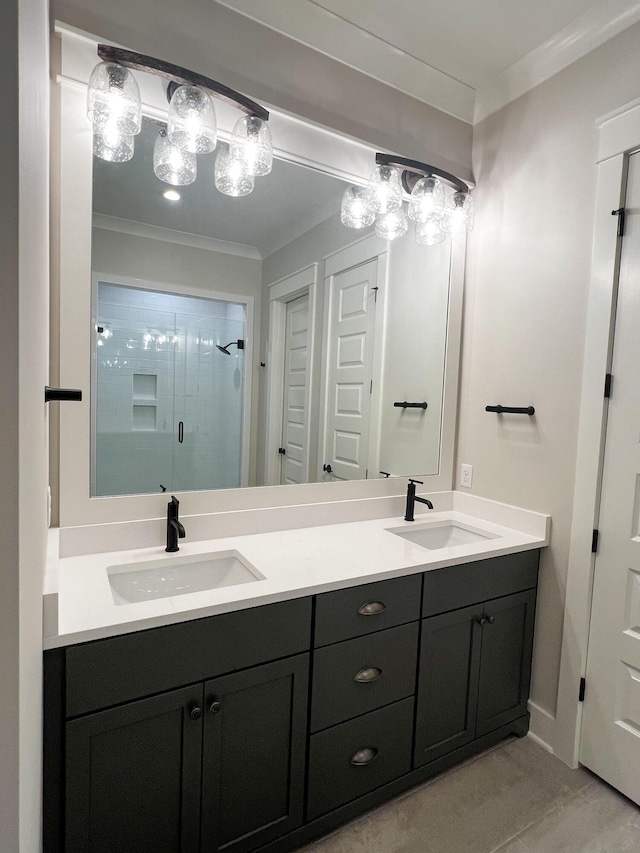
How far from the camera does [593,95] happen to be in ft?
5.65

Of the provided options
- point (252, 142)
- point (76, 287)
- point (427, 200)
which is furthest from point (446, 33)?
point (76, 287)

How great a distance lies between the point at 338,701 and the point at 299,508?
70 cm

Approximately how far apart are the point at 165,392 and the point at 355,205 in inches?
44.0

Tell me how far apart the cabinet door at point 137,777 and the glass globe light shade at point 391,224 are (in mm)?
1833

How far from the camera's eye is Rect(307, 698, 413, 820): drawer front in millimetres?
1393

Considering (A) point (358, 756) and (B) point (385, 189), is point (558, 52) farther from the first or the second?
(A) point (358, 756)

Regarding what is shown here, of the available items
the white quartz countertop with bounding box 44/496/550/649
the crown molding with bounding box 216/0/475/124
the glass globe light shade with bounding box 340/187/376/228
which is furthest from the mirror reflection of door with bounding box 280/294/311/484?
the crown molding with bounding box 216/0/475/124

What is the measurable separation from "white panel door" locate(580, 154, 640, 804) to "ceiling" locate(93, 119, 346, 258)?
1151 mm

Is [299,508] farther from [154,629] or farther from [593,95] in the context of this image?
[593,95]

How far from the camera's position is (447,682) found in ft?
5.46

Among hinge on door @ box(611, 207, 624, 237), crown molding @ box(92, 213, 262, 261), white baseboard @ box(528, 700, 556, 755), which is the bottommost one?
white baseboard @ box(528, 700, 556, 755)

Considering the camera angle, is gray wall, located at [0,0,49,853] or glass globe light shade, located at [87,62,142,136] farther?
glass globe light shade, located at [87,62,142,136]

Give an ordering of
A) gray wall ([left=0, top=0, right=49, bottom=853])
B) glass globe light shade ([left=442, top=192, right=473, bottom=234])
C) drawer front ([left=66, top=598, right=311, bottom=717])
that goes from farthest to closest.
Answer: glass globe light shade ([left=442, top=192, right=473, bottom=234]) → drawer front ([left=66, top=598, right=311, bottom=717]) → gray wall ([left=0, top=0, right=49, bottom=853])

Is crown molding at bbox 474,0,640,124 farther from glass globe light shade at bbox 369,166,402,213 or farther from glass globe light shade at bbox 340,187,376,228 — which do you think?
glass globe light shade at bbox 340,187,376,228
